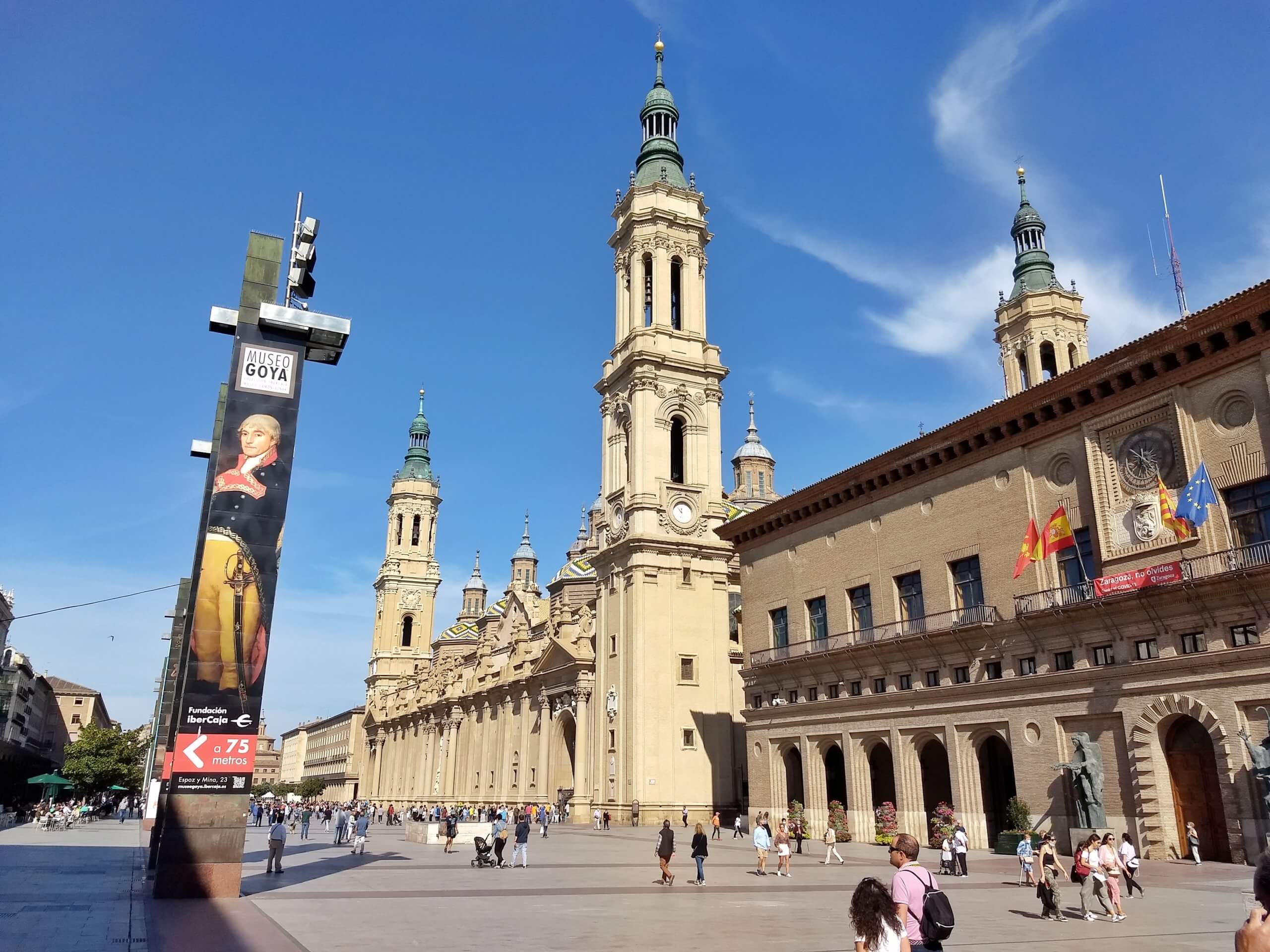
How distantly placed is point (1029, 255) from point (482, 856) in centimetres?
5930

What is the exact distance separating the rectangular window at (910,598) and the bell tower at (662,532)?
2077 centimetres

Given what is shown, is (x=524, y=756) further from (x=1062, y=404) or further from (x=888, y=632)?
(x=1062, y=404)

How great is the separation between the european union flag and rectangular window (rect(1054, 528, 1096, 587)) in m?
3.84

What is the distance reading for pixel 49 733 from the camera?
12106cm

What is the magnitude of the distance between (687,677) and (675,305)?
25.6 metres

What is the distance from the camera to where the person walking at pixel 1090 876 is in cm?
1769

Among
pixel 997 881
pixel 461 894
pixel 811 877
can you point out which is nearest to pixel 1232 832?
pixel 997 881

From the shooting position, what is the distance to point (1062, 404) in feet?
110

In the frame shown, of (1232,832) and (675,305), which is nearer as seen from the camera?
(1232,832)

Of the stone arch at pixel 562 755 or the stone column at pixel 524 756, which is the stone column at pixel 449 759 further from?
the stone arch at pixel 562 755

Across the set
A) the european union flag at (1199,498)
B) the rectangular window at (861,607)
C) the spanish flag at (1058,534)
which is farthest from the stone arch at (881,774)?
the european union flag at (1199,498)

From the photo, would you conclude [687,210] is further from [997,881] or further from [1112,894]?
[1112,894]

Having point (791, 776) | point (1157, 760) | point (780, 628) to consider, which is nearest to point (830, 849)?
point (1157, 760)

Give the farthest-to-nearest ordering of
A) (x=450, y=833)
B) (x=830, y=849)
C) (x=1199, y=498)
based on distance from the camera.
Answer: (x=450, y=833), (x=830, y=849), (x=1199, y=498)
